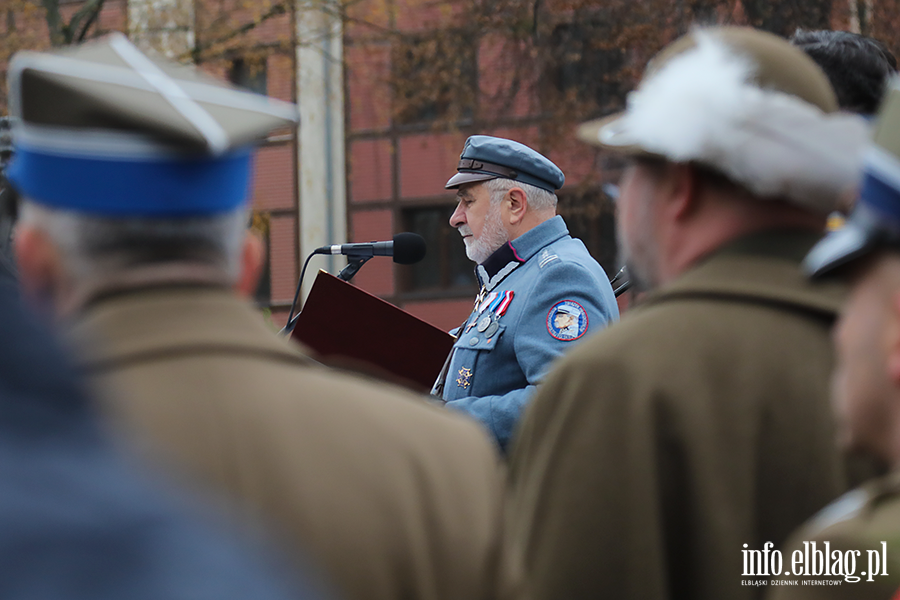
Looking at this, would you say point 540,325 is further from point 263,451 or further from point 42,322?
point 42,322

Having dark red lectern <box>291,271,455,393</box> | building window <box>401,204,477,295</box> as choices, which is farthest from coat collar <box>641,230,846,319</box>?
building window <box>401,204,477,295</box>

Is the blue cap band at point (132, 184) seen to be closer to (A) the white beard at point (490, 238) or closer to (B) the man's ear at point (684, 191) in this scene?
(B) the man's ear at point (684, 191)

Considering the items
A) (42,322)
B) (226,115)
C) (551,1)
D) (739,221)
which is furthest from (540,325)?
(551,1)

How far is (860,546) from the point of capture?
119cm

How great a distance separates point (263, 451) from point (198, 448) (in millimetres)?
67

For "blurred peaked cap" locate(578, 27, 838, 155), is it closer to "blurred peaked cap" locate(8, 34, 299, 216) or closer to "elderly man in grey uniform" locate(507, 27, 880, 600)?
"elderly man in grey uniform" locate(507, 27, 880, 600)

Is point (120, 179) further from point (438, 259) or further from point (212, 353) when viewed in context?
point (438, 259)

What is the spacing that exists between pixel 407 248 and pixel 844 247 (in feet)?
10.3

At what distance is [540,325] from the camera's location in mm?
3543

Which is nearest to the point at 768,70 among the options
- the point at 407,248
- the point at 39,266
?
the point at 39,266

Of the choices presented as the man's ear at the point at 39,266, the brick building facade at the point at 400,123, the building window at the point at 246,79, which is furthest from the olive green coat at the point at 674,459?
the building window at the point at 246,79

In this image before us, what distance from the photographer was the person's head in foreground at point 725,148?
64.6 inches

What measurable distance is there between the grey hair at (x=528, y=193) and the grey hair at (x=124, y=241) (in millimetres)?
2950

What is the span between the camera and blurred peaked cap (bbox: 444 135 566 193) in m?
4.23
